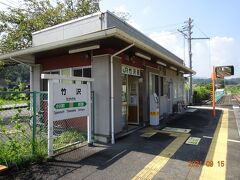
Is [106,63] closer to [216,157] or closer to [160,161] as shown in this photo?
[160,161]

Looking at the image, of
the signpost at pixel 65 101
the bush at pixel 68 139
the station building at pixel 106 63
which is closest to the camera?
the signpost at pixel 65 101

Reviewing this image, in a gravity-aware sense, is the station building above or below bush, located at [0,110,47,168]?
above

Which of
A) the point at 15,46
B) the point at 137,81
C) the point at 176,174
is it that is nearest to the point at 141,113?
the point at 137,81

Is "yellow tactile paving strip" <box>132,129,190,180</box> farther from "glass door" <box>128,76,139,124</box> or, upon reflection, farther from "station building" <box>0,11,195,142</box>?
"glass door" <box>128,76,139,124</box>

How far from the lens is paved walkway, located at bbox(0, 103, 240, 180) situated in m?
4.29

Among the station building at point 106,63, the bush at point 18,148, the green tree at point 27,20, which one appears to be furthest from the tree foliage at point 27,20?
the bush at point 18,148

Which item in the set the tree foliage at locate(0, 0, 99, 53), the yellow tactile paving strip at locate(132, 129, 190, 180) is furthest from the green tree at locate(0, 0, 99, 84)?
the yellow tactile paving strip at locate(132, 129, 190, 180)

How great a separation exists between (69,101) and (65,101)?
15 cm

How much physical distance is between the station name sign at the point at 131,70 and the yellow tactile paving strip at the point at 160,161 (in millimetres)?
3112

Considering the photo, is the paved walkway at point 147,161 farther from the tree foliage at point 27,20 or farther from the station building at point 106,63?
the tree foliage at point 27,20

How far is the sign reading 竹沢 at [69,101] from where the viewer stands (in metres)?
5.17

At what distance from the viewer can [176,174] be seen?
14.3 ft

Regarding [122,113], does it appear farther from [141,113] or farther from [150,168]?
[150,168]

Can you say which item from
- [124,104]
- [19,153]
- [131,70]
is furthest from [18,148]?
[131,70]
